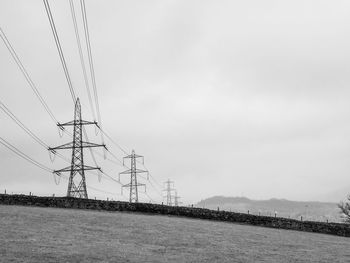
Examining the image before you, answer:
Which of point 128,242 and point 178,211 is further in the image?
point 178,211

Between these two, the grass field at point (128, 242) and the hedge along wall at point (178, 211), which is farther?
the hedge along wall at point (178, 211)

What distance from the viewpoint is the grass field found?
2027cm

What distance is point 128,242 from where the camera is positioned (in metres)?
25.7

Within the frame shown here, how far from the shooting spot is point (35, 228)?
2686 centimetres

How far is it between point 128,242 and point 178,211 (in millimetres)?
21792

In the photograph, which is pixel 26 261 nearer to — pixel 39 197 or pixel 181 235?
pixel 181 235

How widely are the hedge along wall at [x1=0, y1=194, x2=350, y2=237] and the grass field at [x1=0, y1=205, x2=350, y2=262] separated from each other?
7031 mm

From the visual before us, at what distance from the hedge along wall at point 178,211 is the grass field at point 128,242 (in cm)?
703

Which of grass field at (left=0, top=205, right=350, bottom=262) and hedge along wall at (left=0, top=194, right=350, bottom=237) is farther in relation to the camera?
hedge along wall at (left=0, top=194, right=350, bottom=237)

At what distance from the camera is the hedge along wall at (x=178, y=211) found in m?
42.6

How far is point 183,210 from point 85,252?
1074 inches

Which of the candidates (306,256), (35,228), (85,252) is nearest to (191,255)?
(85,252)

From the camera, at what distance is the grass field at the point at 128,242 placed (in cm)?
2027

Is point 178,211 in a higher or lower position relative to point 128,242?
higher
